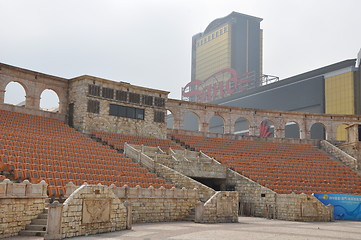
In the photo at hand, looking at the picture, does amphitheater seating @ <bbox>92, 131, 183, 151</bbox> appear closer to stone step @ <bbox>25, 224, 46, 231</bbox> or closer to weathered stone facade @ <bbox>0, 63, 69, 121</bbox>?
weathered stone facade @ <bbox>0, 63, 69, 121</bbox>

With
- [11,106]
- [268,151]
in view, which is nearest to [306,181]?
[268,151]

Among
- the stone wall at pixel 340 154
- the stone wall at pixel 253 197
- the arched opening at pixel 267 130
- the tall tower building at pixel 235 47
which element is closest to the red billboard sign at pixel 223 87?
the tall tower building at pixel 235 47

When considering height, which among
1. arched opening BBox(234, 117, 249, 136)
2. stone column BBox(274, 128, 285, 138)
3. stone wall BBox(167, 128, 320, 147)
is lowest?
stone wall BBox(167, 128, 320, 147)

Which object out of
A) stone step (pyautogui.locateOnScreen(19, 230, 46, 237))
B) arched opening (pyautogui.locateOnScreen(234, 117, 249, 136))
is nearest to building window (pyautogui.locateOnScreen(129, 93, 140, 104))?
stone step (pyautogui.locateOnScreen(19, 230, 46, 237))

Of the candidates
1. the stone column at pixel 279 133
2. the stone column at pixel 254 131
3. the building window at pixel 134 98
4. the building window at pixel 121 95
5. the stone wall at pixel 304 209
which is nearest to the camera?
the stone wall at pixel 304 209

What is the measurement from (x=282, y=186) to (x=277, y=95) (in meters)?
36.6

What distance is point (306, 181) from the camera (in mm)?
22812

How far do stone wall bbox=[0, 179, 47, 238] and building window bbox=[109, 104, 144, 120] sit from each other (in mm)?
15920

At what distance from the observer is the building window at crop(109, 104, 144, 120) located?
27.4 meters

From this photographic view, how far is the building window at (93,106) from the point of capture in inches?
1031

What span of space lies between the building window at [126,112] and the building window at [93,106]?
1019mm

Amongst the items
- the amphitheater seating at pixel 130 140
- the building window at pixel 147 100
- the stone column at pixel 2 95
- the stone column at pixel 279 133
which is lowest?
the amphitheater seating at pixel 130 140

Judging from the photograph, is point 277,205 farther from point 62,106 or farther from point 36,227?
point 62,106

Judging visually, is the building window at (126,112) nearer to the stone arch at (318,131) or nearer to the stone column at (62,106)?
the stone column at (62,106)
